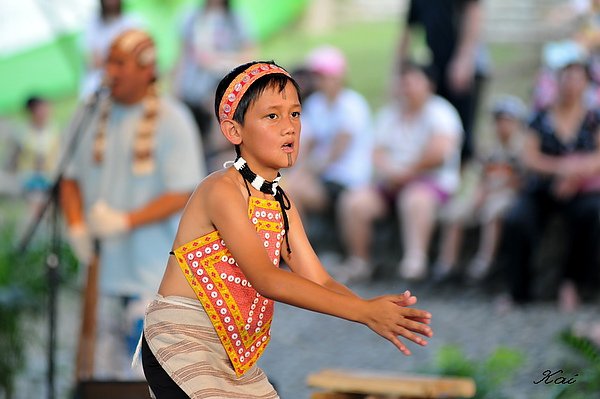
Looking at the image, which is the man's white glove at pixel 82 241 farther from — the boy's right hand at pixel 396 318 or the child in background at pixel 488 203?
the child in background at pixel 488 203

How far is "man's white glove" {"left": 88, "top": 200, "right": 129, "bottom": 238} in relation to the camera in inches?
217

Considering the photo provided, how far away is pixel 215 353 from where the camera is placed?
3408 mm

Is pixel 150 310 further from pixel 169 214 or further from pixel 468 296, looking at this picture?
pixel 468 296

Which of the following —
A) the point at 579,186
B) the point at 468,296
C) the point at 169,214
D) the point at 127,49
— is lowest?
the point at 468,296

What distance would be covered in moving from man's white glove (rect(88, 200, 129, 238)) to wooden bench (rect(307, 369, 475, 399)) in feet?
3.52

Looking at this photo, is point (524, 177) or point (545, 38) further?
point (545, 38)

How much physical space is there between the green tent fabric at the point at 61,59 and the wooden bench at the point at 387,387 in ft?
23.6

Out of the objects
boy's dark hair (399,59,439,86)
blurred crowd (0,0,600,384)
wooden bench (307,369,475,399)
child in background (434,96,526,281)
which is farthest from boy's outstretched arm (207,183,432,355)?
boy's dark hair (399,59,439,86)

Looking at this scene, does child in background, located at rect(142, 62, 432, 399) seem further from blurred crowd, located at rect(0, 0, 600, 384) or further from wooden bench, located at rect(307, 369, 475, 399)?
blurred crowd, located at rect(0, 0, 600, 384)

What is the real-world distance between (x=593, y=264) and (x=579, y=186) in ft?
1.60

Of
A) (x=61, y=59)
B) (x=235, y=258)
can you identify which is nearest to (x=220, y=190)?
(x=235, y=258)

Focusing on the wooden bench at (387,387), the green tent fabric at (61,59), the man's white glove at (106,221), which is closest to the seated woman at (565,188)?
the wooden bench at (387,387)

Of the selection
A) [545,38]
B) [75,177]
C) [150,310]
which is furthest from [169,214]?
[545,38]

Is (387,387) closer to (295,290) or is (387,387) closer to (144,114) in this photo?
(144,114)
